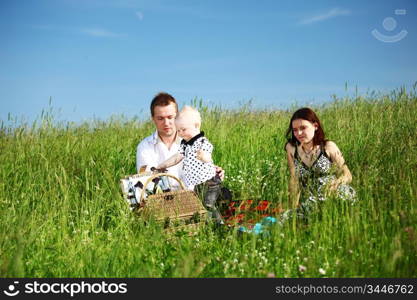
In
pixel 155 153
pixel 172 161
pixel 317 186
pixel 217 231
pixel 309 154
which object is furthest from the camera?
pixel 155 153

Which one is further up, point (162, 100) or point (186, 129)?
point (162, 100)

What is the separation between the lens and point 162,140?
17.0ft

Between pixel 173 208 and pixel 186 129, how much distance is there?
1.01 m

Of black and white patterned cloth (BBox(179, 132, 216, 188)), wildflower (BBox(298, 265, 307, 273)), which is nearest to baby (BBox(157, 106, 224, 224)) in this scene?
black and white patterned cloth (BBox(179, 132, 216, 188))

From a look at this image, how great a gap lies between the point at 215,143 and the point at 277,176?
1.90 m

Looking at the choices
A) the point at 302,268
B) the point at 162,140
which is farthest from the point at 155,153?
the point at 302,268

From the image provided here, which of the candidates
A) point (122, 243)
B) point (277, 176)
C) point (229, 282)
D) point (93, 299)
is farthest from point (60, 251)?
point (277, 176)

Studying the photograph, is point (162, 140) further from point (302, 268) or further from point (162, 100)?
point (302, 268)

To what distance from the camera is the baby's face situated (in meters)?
4.81

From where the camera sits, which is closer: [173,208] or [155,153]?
[173,208]

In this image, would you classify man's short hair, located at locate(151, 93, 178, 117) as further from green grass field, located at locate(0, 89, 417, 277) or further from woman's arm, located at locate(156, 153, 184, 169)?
green grass field, located at locate(0, 89, 417, 277)

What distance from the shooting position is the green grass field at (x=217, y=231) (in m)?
3.05

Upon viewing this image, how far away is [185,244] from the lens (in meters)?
3.58

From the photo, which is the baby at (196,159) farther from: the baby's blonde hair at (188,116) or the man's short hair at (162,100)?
the man's short hair at (162,100)
